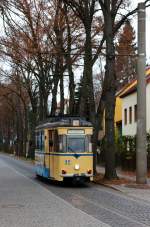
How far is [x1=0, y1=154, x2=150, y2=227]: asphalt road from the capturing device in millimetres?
13531

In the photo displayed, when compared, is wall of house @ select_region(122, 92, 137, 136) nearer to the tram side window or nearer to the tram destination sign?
the tram side window

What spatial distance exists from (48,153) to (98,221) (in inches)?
540

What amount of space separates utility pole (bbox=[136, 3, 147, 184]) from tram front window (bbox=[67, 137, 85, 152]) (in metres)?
2.42

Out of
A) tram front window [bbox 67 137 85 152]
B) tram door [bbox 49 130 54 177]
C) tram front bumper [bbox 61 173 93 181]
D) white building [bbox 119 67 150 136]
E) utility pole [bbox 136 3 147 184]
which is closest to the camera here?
tram front bumper [bbox 61 173 93 181]

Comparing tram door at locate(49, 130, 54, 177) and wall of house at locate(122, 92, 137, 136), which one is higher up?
wall of house at locate(122, 92, 137, 136)

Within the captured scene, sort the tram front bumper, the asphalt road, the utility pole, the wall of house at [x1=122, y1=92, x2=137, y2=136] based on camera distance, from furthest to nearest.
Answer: the wall of house at [x1=122, y1=92, x2=137, y2=136]
the utility pole
the tram front bumper
the asphalt road

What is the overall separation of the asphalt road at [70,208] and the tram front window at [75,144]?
196 cm

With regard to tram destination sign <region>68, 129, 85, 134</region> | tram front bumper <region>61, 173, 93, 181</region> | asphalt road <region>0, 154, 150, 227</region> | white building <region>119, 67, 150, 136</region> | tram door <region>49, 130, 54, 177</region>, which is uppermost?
white building <region>119, 67, 150, 136</region>

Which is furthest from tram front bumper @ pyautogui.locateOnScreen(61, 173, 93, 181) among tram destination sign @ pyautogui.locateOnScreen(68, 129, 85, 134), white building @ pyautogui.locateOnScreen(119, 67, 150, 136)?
white building @ pyautogui.locateOnScreen(119, 67, 150, 136)

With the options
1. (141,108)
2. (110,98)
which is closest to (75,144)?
(141,108)

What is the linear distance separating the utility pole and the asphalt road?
2434mm

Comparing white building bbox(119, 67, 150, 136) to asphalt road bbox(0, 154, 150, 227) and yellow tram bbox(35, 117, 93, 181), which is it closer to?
yellow tram bbox(35, 117, 93, 181)

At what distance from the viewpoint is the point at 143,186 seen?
24.6 meters

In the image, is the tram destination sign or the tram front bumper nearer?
the tram front bumper
